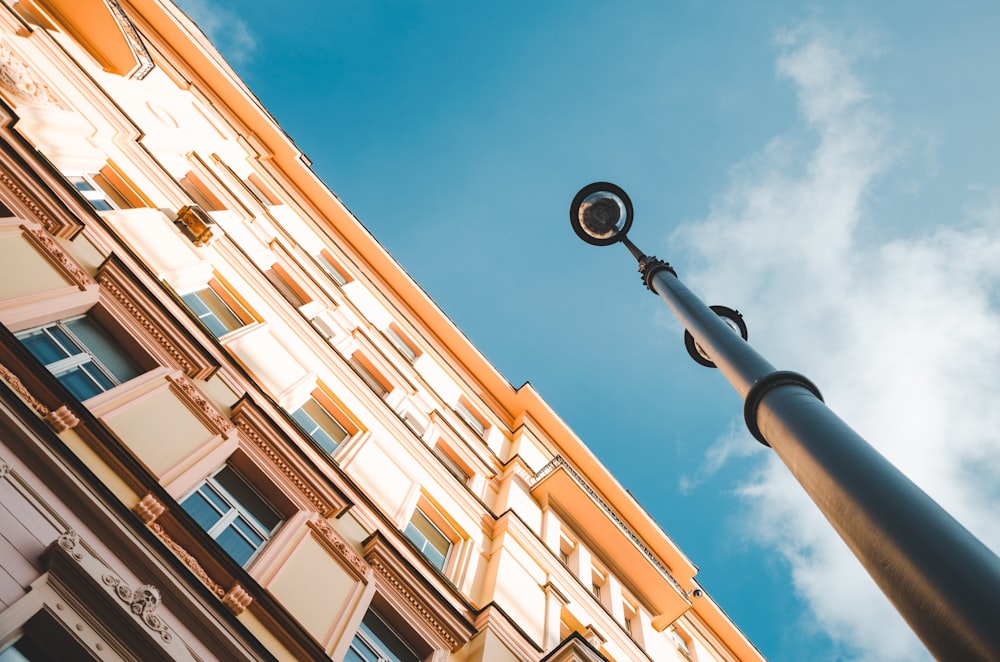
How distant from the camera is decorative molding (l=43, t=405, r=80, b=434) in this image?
9.60m

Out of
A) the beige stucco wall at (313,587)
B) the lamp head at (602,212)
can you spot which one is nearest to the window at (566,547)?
the beige stucco wall at (313,587)

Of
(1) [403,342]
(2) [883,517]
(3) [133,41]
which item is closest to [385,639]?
(2) [883,517]

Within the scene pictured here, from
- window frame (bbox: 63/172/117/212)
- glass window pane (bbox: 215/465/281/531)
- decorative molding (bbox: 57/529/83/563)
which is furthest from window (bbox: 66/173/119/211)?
decorative molding (bbox: 57/529/83/563)

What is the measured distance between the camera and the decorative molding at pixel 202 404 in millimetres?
12547

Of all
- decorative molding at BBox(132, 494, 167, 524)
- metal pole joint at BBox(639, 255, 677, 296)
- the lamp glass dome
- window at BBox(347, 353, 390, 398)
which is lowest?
decorative molding at BBox(132, 494, 167, 524)

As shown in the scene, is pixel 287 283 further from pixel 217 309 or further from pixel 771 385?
pixel 771 385

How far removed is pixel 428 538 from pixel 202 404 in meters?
7.14

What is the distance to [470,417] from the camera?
28.2 meters

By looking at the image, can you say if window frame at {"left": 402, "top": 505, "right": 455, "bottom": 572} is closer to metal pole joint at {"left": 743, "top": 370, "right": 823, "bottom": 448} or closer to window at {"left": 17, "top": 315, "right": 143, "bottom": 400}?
window at {"left": 17, "top": 315, "right": 143, "bottom": 400}

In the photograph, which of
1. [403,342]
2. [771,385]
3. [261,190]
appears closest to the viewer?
[771,385]

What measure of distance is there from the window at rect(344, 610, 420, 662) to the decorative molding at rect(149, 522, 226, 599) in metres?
2.96

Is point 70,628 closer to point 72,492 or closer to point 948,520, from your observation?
point 72,492

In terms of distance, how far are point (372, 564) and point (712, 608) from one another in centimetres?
1981

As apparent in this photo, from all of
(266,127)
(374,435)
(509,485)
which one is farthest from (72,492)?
(266,127)
